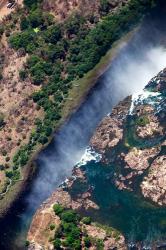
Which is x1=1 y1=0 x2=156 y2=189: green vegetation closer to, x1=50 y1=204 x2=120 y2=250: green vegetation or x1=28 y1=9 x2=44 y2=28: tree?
x1=28 y1=9 x2=44 y2=28: tree

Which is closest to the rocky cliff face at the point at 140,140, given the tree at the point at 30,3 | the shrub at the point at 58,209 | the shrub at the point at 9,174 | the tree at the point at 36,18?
the shrub at the point at 58,209

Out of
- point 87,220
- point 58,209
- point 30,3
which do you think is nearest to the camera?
point 87,220

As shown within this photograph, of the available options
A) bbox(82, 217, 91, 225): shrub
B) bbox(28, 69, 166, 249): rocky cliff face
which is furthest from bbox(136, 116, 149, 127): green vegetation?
bbox(82, 217, 91, 225): shrub

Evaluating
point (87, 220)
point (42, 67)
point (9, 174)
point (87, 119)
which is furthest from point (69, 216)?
point (42, 67)

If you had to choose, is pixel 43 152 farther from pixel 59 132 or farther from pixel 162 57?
pixel 162 57

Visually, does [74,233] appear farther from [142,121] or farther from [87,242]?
[142,121]
